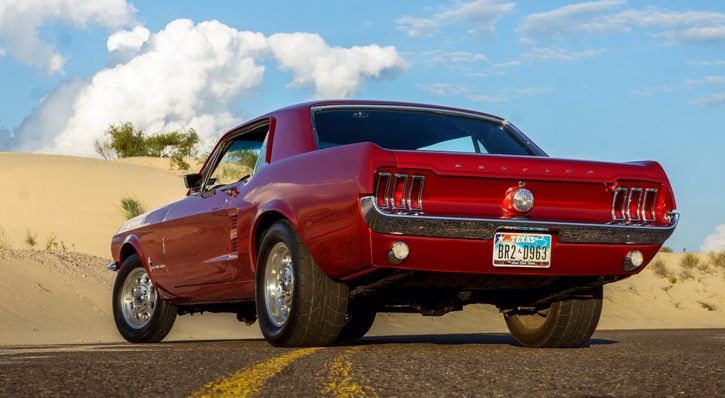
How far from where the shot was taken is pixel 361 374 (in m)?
4.88

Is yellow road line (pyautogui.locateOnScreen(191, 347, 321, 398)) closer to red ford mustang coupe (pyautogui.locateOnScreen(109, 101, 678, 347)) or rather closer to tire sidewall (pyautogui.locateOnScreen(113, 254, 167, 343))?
red ford mustang coupe (pyautogui.locateOnScreen(109, 101, 678, 347))

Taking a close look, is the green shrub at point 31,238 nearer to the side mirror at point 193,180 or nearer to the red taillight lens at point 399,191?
the side mirror at point 193,180

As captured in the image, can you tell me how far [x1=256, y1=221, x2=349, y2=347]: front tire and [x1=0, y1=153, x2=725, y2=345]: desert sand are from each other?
762 cm

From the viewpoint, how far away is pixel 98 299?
16359mm

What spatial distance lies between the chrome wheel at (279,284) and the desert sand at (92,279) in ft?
24.4

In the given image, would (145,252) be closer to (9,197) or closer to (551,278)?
(551,278)

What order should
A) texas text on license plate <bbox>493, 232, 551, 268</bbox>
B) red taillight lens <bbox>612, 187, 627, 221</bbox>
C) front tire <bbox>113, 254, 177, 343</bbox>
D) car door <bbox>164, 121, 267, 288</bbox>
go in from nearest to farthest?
1. texas text on license plate <bbox>493, 232, 551, 268</bbox>
2. red taillight lens <bbox>612, 187, 627, 221</bbox>
3. car door <bbox>164, 121, 267, 288</bbox>
4. front tire <bbox>113, 254, 177, 343</bbox>

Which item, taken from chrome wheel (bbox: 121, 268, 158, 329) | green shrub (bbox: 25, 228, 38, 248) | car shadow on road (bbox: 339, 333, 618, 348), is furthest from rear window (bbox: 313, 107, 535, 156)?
green shrub (bbox: 25, 228, 38, 248)

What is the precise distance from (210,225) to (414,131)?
176cm

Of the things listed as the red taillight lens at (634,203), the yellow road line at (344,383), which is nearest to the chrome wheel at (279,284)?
the yellow road line at (344,383)

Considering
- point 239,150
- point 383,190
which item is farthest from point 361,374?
point 239,150

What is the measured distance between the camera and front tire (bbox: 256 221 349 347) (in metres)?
6.49

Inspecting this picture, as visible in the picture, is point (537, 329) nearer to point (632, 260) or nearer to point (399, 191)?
point (632, 260)

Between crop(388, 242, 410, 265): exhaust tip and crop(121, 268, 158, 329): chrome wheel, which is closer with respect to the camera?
crop(388, 242, 410, 265): exhaust tip
